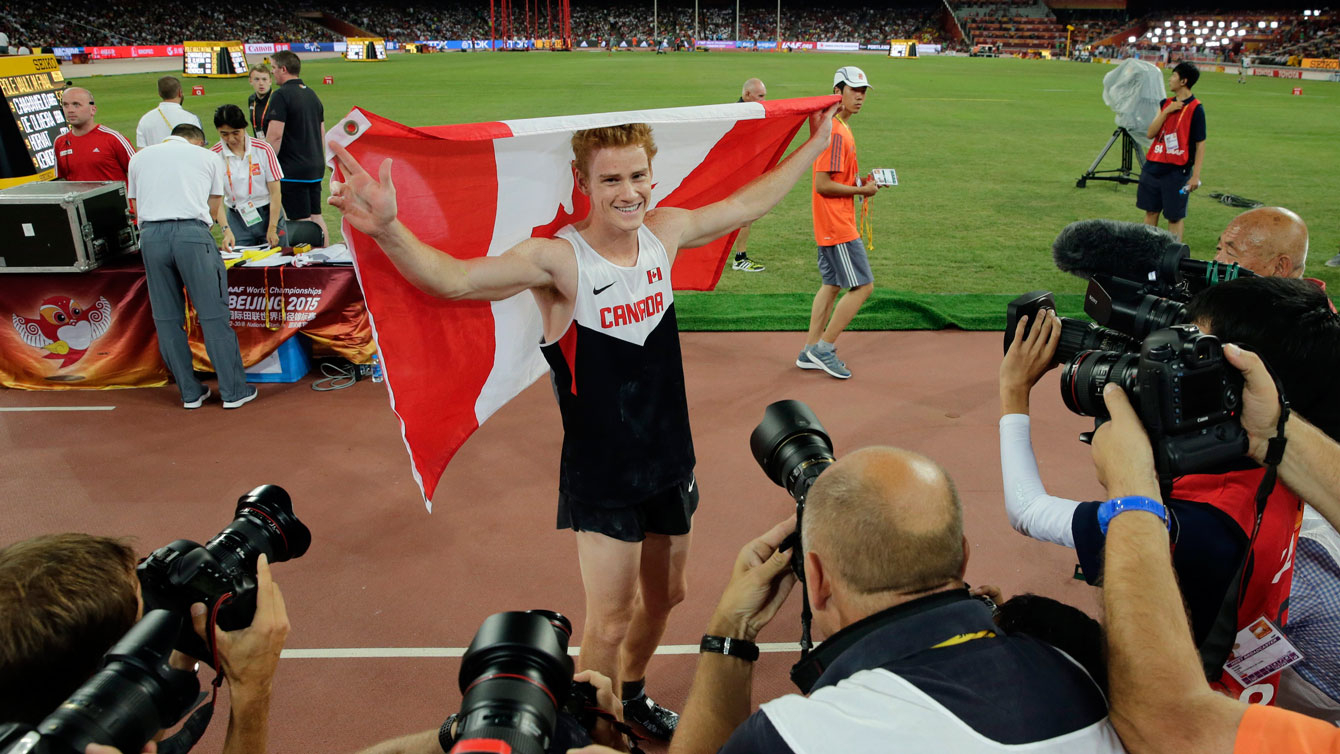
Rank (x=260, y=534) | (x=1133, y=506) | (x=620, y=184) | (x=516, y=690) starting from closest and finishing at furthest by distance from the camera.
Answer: (x=516, y=690) → (x=1133, y=506) → (x=260, y=534) → (x=620, y=184)

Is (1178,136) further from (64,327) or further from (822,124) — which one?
(64,327)

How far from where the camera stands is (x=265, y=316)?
661cm

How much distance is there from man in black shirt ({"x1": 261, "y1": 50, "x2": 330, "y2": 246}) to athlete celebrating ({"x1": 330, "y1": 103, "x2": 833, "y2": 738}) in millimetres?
6701

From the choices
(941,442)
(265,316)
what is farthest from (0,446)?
(941,442)

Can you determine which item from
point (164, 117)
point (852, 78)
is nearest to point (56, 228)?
point (164, 117)

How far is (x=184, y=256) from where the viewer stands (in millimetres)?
5949

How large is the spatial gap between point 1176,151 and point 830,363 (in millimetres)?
5417

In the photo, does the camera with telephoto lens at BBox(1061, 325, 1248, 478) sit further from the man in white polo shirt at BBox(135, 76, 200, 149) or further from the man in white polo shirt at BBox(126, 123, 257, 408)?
the man in white polo shirt at BBox(135, 76, 200, 149)

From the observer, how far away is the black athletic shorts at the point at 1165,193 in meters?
9.51

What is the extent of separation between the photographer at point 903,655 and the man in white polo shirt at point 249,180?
24.0 ft

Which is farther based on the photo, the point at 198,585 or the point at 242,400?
the point at 242,400

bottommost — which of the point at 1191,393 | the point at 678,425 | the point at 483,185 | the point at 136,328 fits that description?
the point at 136,328

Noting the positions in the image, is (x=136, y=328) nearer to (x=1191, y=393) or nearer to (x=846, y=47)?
(x=1191, y=393)

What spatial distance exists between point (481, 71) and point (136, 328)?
3040 centimetres
